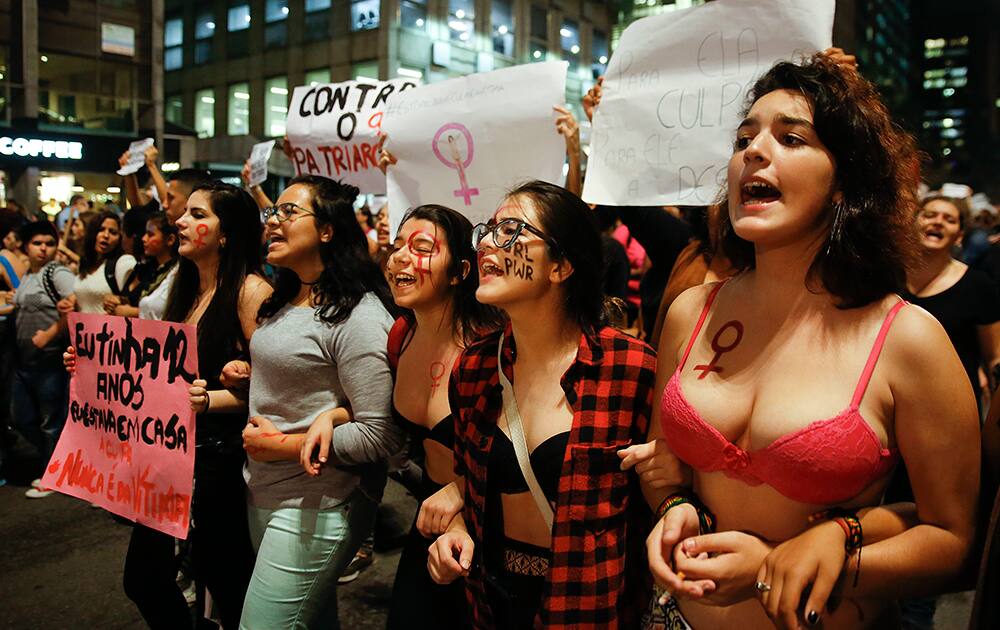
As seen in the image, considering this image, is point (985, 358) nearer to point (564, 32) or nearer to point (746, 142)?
point (746, 142)

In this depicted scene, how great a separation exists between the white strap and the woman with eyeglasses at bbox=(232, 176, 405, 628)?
69cm

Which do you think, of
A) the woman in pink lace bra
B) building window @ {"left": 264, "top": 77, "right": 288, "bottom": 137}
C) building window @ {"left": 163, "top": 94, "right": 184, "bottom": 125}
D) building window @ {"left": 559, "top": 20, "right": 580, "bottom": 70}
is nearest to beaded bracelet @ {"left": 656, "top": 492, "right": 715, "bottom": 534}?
the woman in pink lace bra

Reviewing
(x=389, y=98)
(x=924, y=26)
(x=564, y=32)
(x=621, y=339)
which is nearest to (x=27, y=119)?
(x=564, y=32)

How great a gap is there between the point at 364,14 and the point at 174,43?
11.7 m

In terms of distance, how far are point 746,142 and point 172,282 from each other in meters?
3.13

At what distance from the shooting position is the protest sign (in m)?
3.21

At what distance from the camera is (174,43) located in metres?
33.5

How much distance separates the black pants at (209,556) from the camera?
315 cm

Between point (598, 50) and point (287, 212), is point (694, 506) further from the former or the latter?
point (598, 50)

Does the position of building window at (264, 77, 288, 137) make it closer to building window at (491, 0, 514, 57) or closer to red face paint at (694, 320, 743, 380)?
building window at (491, 0, 514, 57)

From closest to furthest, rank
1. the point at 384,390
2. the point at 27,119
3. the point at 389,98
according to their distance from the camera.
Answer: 1. the point at 384,390
2. the point at 389,98
3. the point at 27,119

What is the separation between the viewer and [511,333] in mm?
2414

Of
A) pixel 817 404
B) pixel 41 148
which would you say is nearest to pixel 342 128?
pixel 817 404

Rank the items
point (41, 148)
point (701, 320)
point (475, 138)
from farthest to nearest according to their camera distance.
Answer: point (41, 148)
point (475, 138)
point (701, 320)
